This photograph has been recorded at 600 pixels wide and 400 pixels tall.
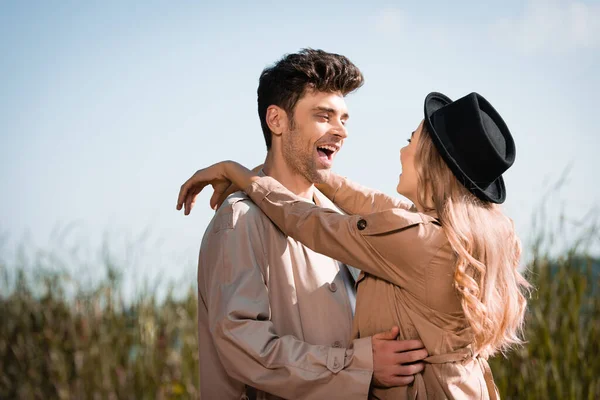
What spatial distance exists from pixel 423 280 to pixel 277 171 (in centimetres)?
95

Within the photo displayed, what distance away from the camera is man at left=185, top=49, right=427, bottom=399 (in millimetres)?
2221

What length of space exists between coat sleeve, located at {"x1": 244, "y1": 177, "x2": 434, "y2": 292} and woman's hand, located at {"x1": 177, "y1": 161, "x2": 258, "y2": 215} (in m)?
0.32

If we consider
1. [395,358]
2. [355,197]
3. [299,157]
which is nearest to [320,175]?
[299,157]

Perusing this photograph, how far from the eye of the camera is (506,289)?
2.24m

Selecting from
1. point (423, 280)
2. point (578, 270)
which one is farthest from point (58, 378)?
point (423, 280)

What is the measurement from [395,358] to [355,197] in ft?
3.34

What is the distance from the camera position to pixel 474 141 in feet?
7.18

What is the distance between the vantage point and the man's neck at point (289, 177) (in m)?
2.87

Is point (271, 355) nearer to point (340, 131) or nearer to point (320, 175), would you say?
point (320, 175)

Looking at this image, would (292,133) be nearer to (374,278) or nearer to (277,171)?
(277,171)

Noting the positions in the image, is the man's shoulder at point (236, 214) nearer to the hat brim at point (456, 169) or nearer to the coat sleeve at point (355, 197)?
the coat sleeve at point (355, 197)

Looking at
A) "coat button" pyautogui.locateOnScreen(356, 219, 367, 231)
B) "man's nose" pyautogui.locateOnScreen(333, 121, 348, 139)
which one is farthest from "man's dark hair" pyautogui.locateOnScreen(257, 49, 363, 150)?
"coat button" pyautogui.locateOnScreen(356, 219, 367, 231)

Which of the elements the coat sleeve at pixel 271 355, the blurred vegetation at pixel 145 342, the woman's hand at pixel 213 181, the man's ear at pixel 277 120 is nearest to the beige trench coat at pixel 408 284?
the coat sleeve at pixel 271 355

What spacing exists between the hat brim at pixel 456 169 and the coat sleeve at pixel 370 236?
184 mm
